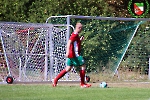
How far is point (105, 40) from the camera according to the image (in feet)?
70.4

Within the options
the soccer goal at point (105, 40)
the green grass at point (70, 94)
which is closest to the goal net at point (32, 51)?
the soccer goal at point (105, 40)

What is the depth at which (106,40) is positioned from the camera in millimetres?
21500

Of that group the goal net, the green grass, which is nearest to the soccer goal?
the goal net

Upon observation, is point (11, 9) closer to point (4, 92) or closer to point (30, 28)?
point (30, 28)

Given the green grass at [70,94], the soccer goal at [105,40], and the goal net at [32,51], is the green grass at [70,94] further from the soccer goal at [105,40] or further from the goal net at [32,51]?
the soccer goal at [105,40]

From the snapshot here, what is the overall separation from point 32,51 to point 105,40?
11.5ft

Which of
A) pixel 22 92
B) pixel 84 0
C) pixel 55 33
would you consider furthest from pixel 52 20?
pixel 22 92

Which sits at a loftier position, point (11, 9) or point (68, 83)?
point (11, 9)

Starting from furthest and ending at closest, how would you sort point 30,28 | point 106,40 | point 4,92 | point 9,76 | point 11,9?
point 11,9 → point 106,40 → point 30,28 → point 9,76 → point 4,92

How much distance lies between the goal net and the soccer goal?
1542 mm

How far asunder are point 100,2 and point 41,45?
6410 millimetres

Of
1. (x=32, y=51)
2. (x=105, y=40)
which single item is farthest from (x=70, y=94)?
(x=105, y=40)

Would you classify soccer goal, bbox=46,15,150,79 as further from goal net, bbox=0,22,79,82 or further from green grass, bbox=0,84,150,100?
green grass, bbox=0,84,150,100

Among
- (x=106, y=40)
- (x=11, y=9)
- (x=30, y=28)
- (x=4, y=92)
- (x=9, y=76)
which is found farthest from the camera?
(x=11, y=9)
